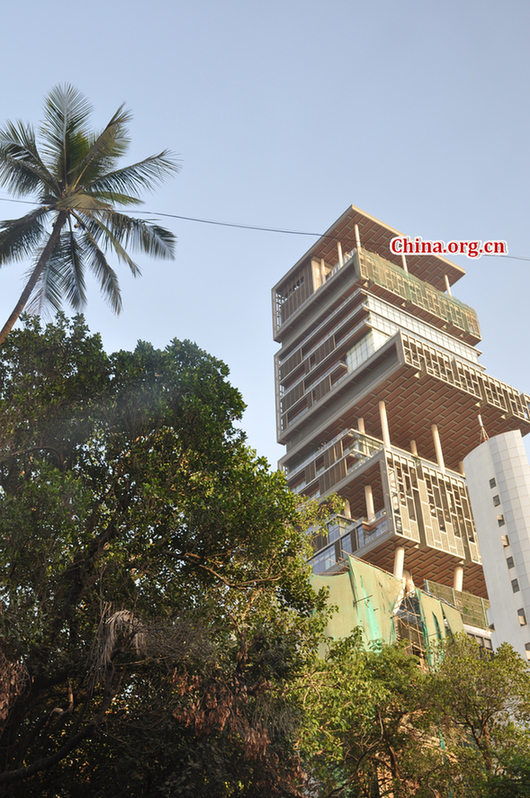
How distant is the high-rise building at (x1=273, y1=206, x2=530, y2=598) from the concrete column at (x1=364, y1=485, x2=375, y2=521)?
0.64ft

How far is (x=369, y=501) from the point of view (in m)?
59.4

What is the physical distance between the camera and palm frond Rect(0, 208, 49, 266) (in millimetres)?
20703

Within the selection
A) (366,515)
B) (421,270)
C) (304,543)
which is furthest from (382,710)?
(421,270)

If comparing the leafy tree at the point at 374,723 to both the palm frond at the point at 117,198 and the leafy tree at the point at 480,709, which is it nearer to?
the leafy tree at the point at 480,709

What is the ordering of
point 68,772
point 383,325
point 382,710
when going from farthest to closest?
point 383,325
point 382,710
point 68,772

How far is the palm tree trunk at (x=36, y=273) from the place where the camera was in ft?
60.6

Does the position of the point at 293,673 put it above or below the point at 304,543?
below

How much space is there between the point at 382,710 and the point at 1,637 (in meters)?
14.4

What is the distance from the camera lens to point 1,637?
522 inches

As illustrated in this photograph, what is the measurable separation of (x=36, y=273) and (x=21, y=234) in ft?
6.41

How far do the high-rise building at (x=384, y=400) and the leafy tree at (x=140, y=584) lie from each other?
37640 mm

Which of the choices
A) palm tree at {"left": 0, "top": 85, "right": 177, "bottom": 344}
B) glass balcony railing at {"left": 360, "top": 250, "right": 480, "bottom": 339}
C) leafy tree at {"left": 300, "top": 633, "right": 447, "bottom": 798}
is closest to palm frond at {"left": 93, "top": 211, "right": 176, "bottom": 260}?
palm tree at {"left": 0, "top": 85, "right": 177, "bottom": 344}

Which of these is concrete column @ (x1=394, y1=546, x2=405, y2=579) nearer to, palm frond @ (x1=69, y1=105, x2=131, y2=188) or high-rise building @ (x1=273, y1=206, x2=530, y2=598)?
high-rise building @ (x1=273, y1=206, x2=530, y2=598)

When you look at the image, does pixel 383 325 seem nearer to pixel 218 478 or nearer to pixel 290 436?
pixel 290 436
